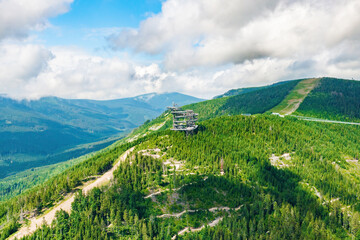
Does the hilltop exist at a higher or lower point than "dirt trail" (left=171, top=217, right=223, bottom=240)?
higher

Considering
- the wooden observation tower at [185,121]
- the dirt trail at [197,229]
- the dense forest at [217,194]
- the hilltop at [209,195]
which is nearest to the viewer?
the dirt trail at [197,229]

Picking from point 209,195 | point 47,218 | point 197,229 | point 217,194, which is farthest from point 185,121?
point 47,218

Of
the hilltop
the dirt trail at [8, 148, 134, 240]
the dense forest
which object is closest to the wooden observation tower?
the hilltop

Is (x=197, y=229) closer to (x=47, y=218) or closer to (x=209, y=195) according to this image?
(x=209, y=195)

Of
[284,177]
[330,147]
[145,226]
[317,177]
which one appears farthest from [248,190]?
[330,147]

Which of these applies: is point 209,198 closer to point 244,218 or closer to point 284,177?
point 244,218

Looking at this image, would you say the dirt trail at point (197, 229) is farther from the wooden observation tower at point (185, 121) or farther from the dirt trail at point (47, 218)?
the wooden observation tower at point (185, 121)

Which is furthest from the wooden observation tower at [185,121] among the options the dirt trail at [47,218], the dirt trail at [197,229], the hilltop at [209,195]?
the dirt trail at [197,229]

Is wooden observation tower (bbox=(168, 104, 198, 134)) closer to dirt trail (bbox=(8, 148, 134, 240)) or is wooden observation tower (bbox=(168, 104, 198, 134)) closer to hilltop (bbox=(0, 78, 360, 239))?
hilltop (bbox=(0, 78, 360, 239))
